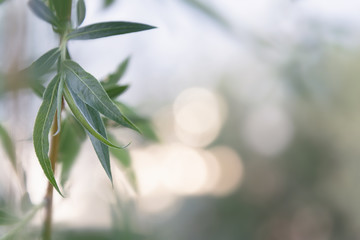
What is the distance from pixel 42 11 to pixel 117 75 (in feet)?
0.31

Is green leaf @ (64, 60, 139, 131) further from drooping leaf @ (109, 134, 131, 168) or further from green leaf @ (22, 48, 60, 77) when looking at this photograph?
drooping leaf @ (109, 134, 131, 168)

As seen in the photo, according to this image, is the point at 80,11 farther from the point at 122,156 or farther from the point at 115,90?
the point at 122,156

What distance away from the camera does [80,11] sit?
7.5 inches

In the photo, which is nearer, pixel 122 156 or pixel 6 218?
pixel 6 218

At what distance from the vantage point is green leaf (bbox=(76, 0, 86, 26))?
0.19 meters

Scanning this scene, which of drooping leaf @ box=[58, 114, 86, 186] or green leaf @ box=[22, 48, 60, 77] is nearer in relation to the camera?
green leaf @ box=[22, 48, 60, 77]

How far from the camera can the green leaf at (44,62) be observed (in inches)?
7.2

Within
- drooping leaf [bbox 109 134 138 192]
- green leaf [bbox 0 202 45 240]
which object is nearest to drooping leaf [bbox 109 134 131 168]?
drooping leaf [bbox 109 134 138 192]

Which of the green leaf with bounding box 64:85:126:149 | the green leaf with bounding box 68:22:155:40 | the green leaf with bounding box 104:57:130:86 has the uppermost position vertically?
the green leaf with bounding box 68:22:155:40

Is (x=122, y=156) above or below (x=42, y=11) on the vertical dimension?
below

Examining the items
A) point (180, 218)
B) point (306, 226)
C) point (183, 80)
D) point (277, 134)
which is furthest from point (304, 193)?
point (183, 80)

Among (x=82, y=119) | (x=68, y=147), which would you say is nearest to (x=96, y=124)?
(x=82, y=119)

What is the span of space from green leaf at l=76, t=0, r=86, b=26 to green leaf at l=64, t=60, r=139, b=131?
0.07 feet

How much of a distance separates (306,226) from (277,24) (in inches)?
168
